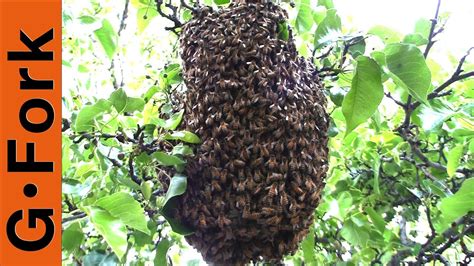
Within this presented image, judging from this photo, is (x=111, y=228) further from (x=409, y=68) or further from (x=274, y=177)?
(x=409, y=68)

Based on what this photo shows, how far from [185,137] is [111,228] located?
0.54 feet

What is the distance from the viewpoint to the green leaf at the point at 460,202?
750 mm

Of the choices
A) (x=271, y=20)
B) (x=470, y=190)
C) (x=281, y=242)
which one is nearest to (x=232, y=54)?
(x=271, y=20)

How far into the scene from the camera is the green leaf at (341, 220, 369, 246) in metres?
1.02

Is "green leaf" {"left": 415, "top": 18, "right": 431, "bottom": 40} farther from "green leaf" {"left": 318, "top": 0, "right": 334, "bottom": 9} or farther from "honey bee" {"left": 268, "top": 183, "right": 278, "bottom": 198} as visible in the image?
"honey bee" {"left": 268, "top": 183, "right": 278, "bottom": 198}

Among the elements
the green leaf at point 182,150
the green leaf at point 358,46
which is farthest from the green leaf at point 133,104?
the green leaf at point 358,46

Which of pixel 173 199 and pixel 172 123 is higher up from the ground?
pixel 172 123

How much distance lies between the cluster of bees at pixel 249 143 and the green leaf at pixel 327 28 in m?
0.05

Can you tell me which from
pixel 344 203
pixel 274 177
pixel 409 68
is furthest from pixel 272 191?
pixel 344 203

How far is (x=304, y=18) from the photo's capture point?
0.87m

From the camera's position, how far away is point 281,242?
77cm

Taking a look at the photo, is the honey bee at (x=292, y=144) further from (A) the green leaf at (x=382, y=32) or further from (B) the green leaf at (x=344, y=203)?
(B) the green leaf at (x=344, y=203)

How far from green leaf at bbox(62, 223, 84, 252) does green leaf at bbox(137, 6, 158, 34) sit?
0.40m

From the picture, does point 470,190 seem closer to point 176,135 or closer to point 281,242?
point 281,242
